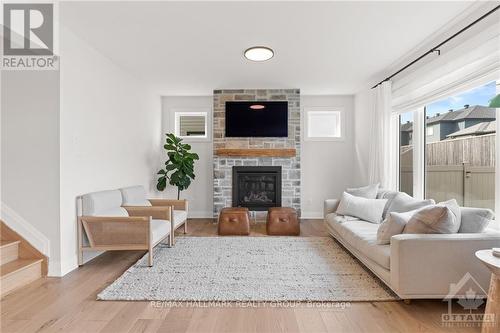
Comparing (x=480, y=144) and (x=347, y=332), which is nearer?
(x=347, y=332)

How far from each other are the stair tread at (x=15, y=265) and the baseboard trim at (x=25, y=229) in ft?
0.44

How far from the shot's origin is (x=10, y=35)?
274 cm

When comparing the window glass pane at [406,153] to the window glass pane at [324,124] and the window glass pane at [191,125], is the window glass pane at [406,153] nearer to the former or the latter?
the window glass pane at [324,124]

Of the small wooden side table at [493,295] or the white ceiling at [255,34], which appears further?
the white ceiling at [255,34]

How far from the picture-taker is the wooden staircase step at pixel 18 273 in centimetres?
263

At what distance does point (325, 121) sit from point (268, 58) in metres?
2.81

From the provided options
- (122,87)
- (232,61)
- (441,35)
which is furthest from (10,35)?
(441,35)

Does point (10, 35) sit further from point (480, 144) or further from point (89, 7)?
point (480, 144)

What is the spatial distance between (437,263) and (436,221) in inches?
13.4

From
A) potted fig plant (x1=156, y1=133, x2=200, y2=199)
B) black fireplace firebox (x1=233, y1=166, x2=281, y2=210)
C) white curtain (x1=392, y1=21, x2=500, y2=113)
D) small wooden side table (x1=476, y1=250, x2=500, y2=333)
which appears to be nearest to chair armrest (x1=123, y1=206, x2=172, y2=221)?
potted fig plant (x1=156, y1=133, x2=200, y2=199)

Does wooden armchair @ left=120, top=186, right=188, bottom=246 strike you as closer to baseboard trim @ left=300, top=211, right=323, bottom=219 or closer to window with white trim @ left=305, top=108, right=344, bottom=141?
baseboard trim @ left=300, top=211, right=323, bottom=219

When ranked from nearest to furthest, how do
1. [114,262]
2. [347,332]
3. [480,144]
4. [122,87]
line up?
1. [347,332]
2. [480,144]
3. [114,262]
4. [122,87]

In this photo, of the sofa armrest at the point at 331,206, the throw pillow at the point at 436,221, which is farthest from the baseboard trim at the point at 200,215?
the throw pillow at the point at 436,221

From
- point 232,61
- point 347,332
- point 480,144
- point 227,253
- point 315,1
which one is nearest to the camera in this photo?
Answer: point 347,332
